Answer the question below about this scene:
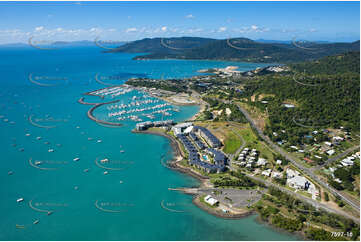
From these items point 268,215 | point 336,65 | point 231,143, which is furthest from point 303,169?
point 336,65

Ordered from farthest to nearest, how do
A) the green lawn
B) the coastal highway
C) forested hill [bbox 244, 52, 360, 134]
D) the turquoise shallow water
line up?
forested hill [bbox 244, 52, 360, 134] < the green lawn < the coastal highway < the turquoise shallow water

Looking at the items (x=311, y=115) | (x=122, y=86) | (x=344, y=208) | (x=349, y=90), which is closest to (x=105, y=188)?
(x=344, y=208)

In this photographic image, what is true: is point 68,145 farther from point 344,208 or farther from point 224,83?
point 224,83

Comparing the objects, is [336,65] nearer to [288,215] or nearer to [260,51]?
[260,51]

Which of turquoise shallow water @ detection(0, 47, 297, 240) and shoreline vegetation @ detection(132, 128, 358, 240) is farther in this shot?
turquoise shallow water @ detection(0, 47, 297, 240)

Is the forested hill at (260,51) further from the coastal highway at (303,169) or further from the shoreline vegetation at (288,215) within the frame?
the shoreline vegetation at (288,215)

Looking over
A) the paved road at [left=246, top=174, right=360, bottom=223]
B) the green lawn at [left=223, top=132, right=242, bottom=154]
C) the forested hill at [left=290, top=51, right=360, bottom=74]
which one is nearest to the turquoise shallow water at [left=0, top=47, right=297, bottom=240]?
the paved road at [left=246, top=174, right=360, bottom=223]

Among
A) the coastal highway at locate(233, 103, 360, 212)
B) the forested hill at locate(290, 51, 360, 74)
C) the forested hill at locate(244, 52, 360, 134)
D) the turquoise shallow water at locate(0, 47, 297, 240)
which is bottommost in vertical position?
the turquoise shallow water at locate(0, 47, 297, 240)

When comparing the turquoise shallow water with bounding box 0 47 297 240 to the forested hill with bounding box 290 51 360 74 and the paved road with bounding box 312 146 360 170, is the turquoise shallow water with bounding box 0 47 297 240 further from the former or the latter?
the forested hill with bounding box 290 51 360 74

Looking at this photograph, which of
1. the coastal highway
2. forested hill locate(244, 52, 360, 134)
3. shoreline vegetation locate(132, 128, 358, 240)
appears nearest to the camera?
shoreline vegetation locate(132, 128, 358, 240)
